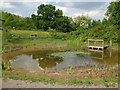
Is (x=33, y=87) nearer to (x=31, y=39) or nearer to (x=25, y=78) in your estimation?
(x=25, y=78)

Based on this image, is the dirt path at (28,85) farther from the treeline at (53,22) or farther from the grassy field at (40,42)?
the treeline at (53,22)

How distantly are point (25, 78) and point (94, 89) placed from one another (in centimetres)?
370

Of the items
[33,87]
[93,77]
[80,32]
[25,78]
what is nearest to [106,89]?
[93,77]

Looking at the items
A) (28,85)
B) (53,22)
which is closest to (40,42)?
(53,22)

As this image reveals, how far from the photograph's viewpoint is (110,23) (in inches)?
1005

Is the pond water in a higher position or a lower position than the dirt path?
higher

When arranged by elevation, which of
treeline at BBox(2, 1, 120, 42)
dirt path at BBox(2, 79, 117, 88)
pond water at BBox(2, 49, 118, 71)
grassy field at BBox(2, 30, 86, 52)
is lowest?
dirt path at BBox(2, 79, 117, 88)

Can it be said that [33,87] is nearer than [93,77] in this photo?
Yes

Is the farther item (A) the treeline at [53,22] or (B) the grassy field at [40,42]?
(A) the treeline at [53,22]

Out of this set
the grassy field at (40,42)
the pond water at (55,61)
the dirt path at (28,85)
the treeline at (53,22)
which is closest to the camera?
the dirt path at (28,85)

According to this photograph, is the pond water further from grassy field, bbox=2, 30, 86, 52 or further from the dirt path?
grassy field, bbox=2, 30, 86, 52

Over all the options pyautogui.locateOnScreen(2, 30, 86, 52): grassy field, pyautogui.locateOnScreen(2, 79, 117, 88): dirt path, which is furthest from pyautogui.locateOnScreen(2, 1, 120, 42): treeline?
pyautogui.locateOnScreen(2, 79, 117, 88): dirt path

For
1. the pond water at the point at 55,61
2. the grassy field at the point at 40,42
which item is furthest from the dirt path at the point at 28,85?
the grassy field at the point at 40,42

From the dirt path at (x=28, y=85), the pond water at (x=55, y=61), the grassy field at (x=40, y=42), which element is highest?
the grassy field at (x=40, y=42)
